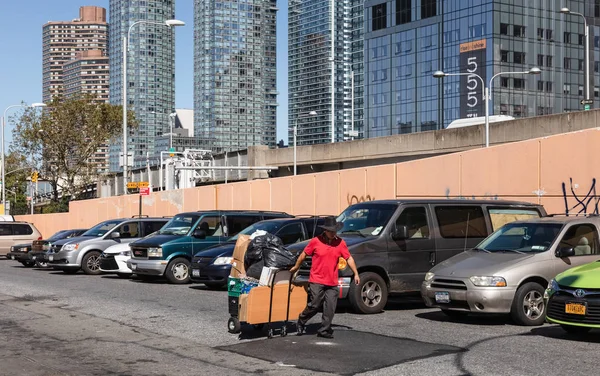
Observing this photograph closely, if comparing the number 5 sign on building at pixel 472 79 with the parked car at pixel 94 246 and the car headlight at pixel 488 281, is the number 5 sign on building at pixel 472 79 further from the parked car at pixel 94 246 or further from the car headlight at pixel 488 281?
the car headlight at pixel 488 281

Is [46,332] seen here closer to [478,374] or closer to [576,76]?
[478,374]

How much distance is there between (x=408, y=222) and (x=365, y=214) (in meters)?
0.80

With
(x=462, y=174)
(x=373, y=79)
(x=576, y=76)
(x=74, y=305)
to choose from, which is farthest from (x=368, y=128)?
(x=74, y=305)

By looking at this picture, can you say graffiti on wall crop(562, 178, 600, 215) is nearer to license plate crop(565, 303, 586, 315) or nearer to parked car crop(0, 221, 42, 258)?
license plate crop(565, 303, 586, 315)

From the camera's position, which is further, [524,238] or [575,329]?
[524,238]

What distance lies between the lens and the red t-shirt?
11281 mm

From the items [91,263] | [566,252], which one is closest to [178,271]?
[91,263]

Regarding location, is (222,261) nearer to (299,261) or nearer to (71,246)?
(299,261)

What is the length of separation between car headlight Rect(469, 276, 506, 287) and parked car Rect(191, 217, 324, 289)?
19.4 ft

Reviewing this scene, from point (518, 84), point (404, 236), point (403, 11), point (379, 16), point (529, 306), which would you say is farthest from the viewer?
point (379, 16)

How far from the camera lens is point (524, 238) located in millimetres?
13445

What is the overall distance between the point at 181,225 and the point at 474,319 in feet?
35.1

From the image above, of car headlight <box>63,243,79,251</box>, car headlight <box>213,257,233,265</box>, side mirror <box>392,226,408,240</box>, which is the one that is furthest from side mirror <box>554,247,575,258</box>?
car headlight <box>63,243,79,251</box>

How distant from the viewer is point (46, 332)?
12672 mm
